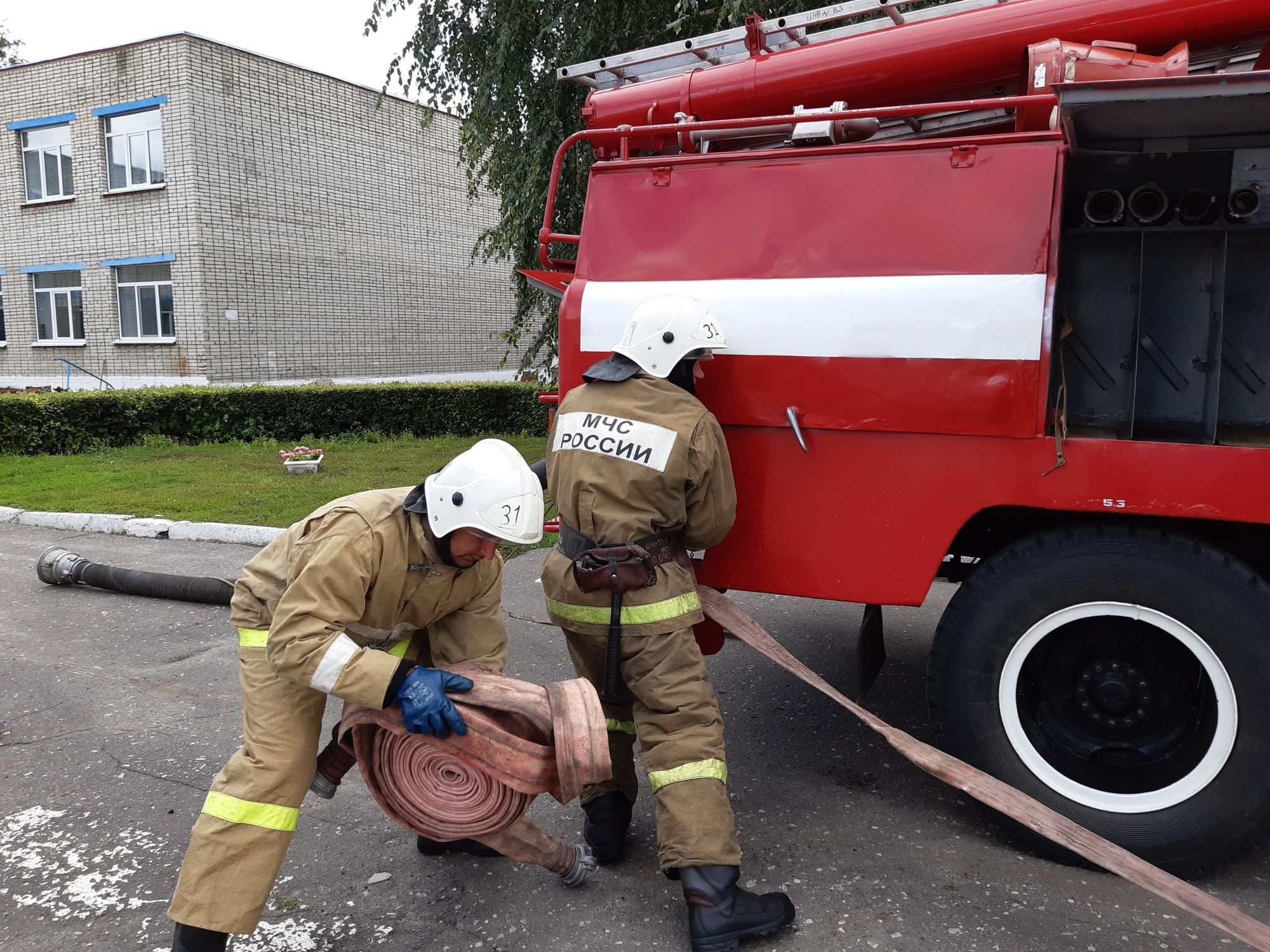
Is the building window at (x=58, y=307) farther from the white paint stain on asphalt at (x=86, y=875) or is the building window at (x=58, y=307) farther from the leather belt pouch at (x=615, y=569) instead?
the leather belt pouch at (x=615, y=569)

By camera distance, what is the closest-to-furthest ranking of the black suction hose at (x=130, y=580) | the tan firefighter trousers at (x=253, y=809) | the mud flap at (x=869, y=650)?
1. the tan firefighter trousers at (x=253, y=809)
2. the mud flap at (x=869, y=650)
3. the black suction hose at (x=130, y=580)

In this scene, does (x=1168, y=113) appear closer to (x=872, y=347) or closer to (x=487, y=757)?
(x=872, y=347)

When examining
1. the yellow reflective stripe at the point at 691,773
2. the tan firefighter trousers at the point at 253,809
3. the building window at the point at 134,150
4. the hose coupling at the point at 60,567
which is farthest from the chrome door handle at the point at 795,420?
the building window at the point at 134,150

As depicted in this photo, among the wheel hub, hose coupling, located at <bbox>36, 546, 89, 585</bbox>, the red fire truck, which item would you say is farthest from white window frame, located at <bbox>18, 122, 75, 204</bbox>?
the wheel hub

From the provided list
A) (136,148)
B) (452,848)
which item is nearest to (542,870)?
(452,848)

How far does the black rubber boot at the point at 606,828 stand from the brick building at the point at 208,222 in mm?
14989

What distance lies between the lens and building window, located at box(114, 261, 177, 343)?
57.1ft

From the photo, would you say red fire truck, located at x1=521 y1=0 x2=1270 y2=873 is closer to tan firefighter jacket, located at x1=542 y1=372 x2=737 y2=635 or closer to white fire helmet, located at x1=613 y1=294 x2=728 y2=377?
white fire helmet, located at x1=613 y1=294 x2=728 y2=377

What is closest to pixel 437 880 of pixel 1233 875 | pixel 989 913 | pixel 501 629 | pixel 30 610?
pixel 501 629

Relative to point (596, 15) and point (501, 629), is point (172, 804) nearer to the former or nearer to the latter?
point (501, 629)

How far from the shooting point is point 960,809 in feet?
10.8

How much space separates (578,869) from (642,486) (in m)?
1.15

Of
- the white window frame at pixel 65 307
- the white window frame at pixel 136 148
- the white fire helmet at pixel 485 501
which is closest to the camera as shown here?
the white fire helmet at pixel 485 501

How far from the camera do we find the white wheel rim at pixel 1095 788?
2.74 m
